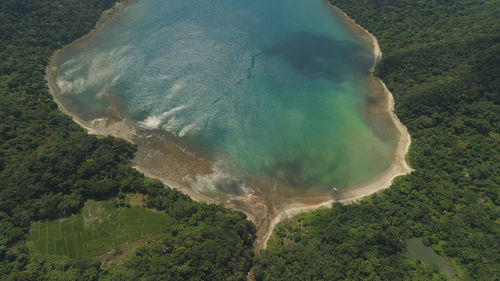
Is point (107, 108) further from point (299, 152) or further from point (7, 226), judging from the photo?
point (299, 152)

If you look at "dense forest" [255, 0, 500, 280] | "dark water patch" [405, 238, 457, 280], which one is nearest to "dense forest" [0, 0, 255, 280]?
"dense forest" [255, 0, 500, 280]

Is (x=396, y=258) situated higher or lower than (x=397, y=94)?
lower

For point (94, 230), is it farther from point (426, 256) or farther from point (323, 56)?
point (323, 56)

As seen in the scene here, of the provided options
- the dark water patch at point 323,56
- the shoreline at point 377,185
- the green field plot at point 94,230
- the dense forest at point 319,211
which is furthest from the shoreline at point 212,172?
the dark water patch at point 323,56

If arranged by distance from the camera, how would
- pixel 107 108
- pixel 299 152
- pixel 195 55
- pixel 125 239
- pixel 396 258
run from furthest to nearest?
pixel 195 55
pixel 107 108
pixel 299 152
pixel 125 239
pixel 396 258

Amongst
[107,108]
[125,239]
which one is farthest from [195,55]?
[125,239]

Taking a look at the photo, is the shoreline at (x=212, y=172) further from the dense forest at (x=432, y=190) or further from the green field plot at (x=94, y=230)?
the green field plot at (x=94, y=230)
